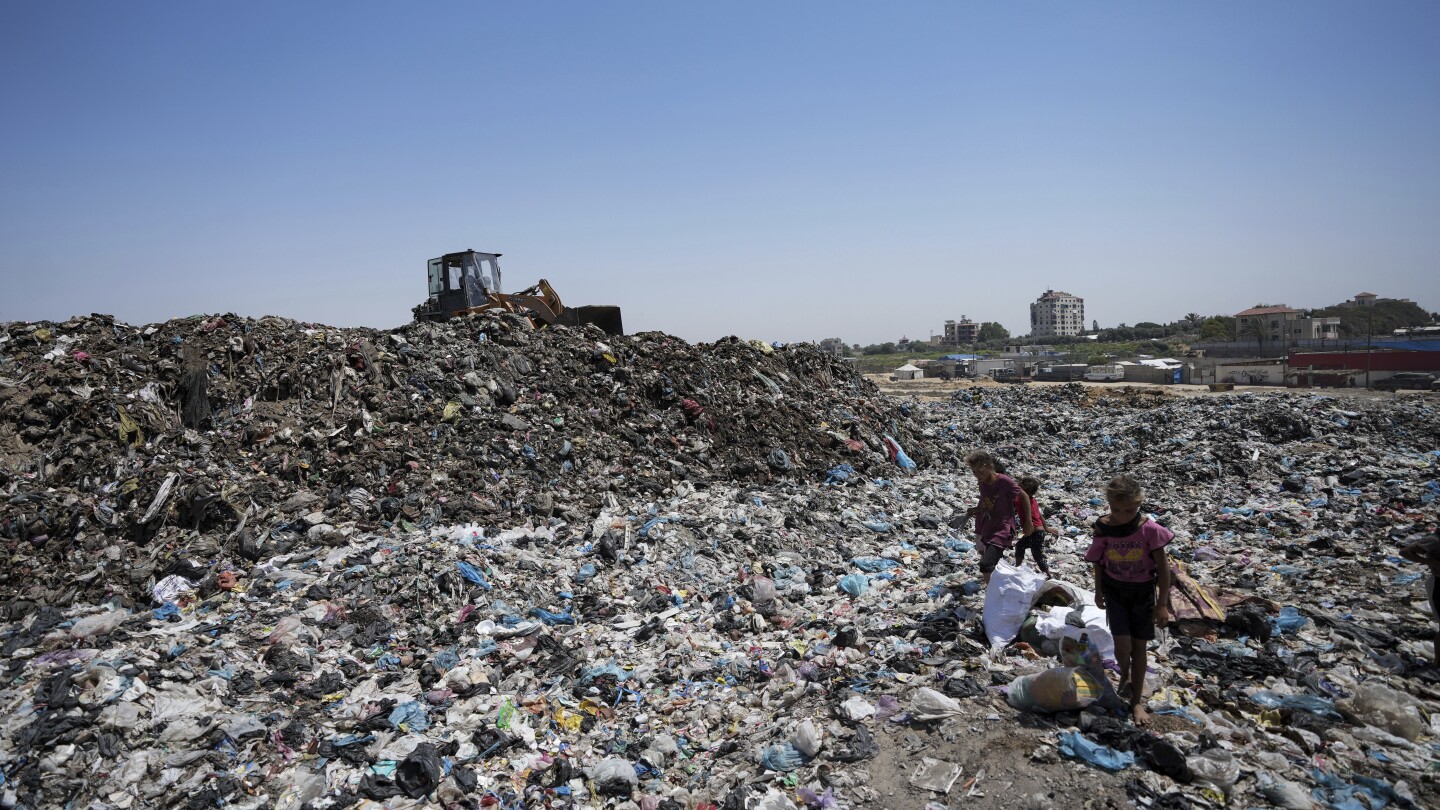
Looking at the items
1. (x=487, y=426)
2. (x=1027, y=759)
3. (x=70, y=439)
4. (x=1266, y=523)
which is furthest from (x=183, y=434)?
(x=1266, y=523)

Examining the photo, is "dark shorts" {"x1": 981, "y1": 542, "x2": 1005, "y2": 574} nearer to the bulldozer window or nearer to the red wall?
the bulldozer window

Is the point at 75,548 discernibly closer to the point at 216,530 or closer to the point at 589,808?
the point at 216,530

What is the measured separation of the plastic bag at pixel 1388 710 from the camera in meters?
3.20

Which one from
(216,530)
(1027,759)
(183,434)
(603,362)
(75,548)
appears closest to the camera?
(1027,759)

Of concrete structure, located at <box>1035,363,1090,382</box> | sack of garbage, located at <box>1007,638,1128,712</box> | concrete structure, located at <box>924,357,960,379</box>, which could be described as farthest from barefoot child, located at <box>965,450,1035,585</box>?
concrete structure, located at <box>924,357,960,379</box>

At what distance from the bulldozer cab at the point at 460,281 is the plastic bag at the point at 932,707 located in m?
11.2

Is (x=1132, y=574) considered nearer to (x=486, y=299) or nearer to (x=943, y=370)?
(x=486, y=299)

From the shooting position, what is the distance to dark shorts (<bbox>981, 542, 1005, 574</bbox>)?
4758mm

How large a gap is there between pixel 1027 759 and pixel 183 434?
8.59 meters

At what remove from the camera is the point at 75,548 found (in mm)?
6156

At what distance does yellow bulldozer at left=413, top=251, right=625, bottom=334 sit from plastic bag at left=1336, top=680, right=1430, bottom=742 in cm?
1127

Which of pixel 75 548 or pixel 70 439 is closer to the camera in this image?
pixel 75 548

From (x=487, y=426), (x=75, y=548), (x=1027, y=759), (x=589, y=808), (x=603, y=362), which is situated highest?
(x=603, y=362)

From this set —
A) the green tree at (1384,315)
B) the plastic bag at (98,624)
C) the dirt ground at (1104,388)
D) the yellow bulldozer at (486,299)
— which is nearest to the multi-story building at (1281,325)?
the green tree at (1384,315)
